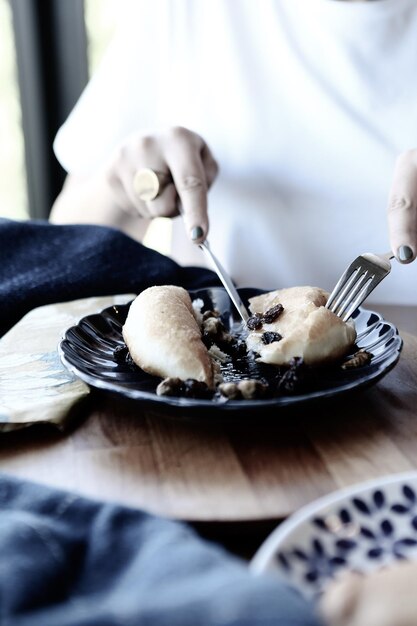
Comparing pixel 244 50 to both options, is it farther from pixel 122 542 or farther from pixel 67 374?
pixel 122 542

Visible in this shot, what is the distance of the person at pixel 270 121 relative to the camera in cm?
145

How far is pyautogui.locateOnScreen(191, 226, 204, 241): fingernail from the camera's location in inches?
43.5

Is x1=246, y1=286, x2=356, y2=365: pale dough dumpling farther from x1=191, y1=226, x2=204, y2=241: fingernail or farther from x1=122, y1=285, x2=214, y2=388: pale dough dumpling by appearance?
x1=191, y1=226, x2=204, y2=241: fingernail

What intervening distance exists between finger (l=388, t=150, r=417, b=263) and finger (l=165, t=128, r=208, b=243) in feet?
0.87

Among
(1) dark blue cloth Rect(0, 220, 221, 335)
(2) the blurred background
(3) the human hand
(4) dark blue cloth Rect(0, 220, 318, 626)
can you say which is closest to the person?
(3) the human hand

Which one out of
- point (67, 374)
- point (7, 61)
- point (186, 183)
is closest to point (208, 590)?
point (67, 374)

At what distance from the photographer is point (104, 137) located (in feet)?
5.24

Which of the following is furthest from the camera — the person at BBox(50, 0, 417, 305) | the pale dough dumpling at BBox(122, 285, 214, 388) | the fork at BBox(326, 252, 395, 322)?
the person at BBox(50, 0, 417, 305)

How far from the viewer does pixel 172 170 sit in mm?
1229

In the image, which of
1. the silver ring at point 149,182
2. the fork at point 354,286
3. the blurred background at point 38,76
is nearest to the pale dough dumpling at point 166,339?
the fork at point 354,286

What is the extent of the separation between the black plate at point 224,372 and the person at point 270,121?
424 mm

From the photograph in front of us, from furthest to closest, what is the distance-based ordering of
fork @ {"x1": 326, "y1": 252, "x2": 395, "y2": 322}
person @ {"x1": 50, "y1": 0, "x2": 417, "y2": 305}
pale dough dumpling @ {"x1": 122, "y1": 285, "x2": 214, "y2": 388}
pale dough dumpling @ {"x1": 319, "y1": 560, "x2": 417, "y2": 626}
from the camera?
1. person @ {"x1": 50, "y1": 0, "x2": 417, "y2": 305}
2. fork @ {"x1": 326, "y1": 252, "x2": 395, "y2": 322}
3. pale dough dumpling @ {"x1": 122, "y1": 285, "x2": 214, "y2": 388}
4. pale dough dumpling @ {"x1": 319, "y1": 560, "x2": 417, "y2": 626}

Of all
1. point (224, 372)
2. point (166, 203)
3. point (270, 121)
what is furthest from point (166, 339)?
point (270, 121)

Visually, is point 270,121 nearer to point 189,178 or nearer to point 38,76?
point 189,178
